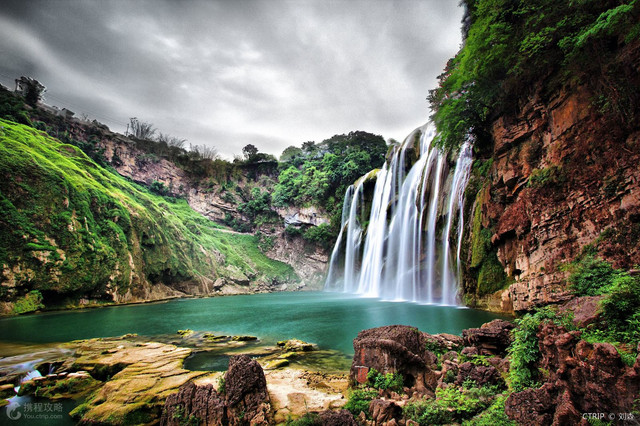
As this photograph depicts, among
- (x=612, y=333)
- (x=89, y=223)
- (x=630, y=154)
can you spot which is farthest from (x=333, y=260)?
(x=612, y=333)

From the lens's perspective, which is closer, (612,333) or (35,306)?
(612,333)

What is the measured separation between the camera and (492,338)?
5.34 metres

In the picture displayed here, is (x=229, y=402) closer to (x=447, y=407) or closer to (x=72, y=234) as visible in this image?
(x=447, y=407)

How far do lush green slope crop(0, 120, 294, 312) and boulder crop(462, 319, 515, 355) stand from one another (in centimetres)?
2226

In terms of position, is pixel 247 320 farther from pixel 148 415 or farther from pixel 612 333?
pixel 612 333

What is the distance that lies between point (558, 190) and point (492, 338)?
6277mm

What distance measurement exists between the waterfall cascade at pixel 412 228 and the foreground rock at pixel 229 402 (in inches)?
525

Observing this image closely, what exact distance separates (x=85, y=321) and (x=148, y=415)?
13.5 metres

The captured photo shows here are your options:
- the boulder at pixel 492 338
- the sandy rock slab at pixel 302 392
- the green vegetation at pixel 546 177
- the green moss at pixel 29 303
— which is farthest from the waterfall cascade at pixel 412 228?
the green moss at pixel 29 303

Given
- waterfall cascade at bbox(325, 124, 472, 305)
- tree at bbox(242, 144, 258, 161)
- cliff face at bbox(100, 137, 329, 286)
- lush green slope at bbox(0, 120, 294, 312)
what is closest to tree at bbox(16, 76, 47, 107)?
cliff face at bbox(100, 137, 329, 286)

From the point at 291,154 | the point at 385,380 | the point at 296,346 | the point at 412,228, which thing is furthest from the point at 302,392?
the point at 291,154

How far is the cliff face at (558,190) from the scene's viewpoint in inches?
276

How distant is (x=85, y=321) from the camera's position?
1374 cm

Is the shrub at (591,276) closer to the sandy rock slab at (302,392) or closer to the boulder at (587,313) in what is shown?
the boulder at (587,313)
